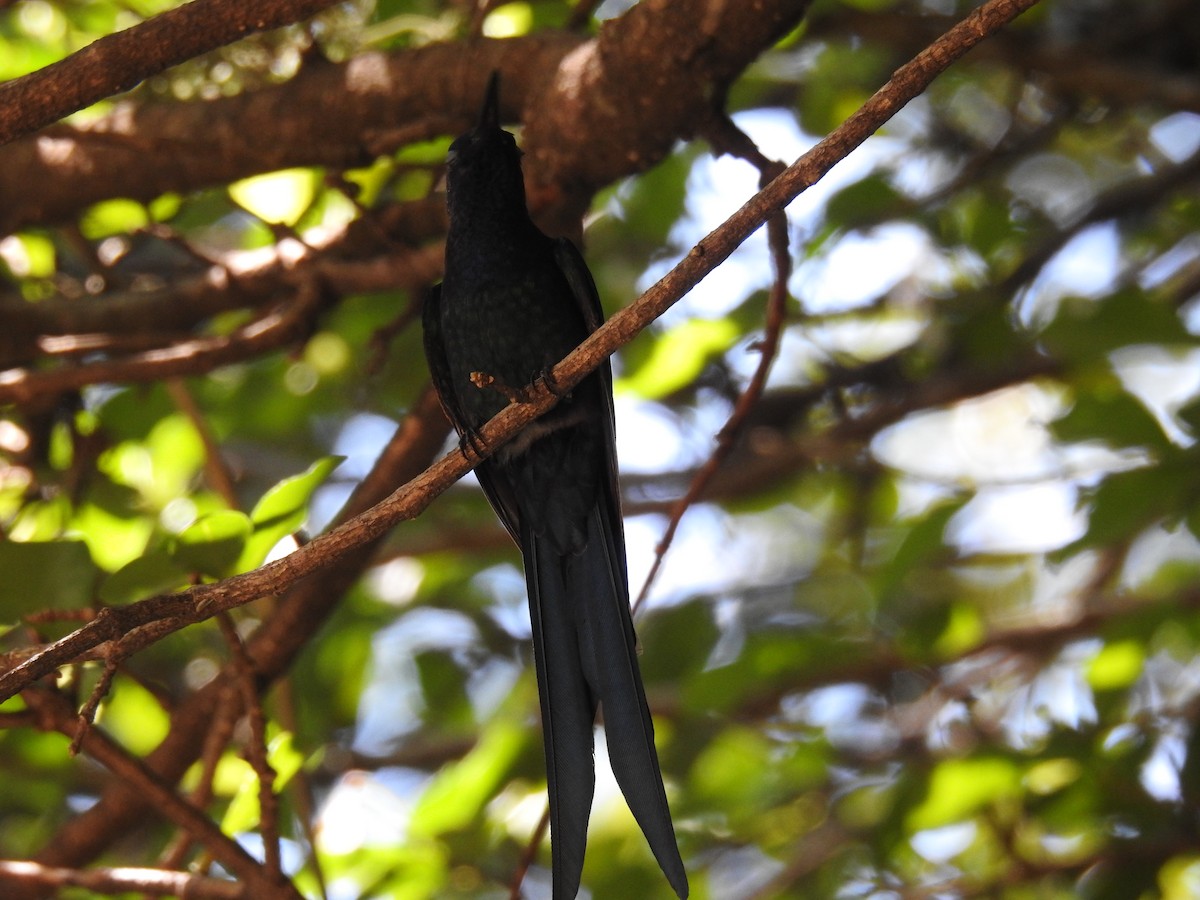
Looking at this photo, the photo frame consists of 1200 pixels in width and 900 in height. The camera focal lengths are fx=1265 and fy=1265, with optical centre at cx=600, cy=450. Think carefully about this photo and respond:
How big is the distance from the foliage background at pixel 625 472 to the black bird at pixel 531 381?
0.39ft

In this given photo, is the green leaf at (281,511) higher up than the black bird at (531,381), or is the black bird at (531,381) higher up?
the black bird at (531,381)

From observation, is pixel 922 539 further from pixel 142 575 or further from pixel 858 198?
pixel 142 575

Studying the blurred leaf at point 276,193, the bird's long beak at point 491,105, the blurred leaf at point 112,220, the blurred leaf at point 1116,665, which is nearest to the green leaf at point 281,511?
the bird's long beak at point 491,105

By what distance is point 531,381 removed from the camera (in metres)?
2.48

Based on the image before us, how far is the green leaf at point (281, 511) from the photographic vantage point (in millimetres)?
2107

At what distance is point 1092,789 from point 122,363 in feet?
7.46

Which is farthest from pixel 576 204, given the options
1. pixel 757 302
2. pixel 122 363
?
pixel 122 363

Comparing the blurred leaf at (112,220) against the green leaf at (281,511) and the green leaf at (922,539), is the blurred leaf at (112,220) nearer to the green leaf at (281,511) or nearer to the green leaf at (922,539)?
the green leaf at (281,511)

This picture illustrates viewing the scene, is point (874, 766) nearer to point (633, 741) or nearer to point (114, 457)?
point (633, 741)

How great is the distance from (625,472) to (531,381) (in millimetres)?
1562

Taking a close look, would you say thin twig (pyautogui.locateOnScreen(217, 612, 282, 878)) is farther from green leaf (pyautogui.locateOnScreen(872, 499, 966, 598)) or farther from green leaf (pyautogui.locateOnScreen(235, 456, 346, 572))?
green leaf (pyautogui.locateOnScreen(872, 499, 966, 598))

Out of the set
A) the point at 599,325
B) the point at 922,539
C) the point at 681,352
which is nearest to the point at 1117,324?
the point at 922,539

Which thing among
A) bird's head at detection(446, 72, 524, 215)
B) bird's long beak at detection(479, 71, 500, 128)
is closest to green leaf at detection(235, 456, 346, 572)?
bird's head at detection(446, 72, 524, 215)

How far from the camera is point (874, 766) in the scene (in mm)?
3289
